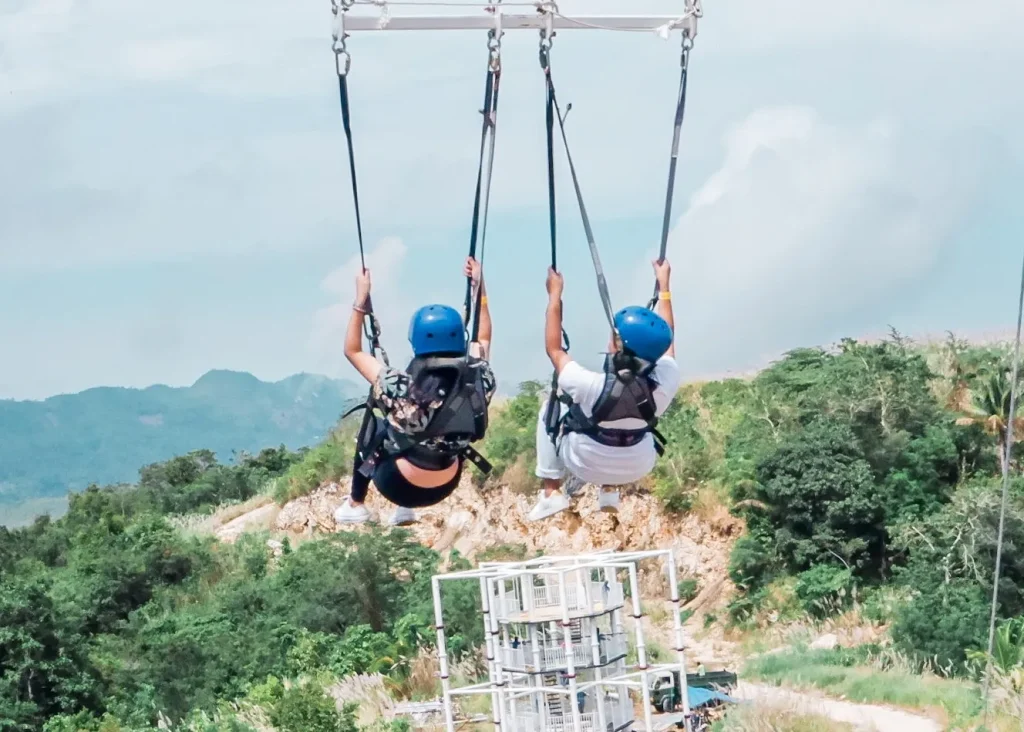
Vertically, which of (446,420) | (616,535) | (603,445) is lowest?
(616,535)

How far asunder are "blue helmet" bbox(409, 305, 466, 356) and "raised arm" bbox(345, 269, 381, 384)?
290 millimetres

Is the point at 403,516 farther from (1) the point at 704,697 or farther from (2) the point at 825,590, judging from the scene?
(2) the point at 825,590

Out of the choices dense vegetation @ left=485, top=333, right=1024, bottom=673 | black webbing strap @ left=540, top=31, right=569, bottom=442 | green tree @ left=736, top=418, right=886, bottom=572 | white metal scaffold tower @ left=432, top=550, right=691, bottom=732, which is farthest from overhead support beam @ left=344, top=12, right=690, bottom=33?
green tree @ left=736, top=418, right=886, bottom=572

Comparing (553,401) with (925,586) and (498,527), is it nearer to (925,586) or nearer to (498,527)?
(925,586)

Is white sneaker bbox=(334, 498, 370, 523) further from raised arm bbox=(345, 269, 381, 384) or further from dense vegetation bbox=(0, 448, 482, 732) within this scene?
dense vegetation bbox=(0, 448, 482, 732)

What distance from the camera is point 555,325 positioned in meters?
9.54

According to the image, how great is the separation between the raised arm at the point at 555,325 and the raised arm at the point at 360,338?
1.07m

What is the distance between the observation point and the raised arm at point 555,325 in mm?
9477

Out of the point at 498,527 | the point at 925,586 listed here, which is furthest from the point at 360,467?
the point at 498,527

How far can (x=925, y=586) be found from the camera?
2203cm

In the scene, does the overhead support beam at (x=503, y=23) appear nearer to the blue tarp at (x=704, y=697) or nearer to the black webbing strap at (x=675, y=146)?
the black webbing strap at (x=675, y=146)

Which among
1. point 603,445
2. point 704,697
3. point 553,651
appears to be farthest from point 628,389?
point 704,697

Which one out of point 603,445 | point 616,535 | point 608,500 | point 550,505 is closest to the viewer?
point 603,445

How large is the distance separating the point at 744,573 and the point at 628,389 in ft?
57.8
